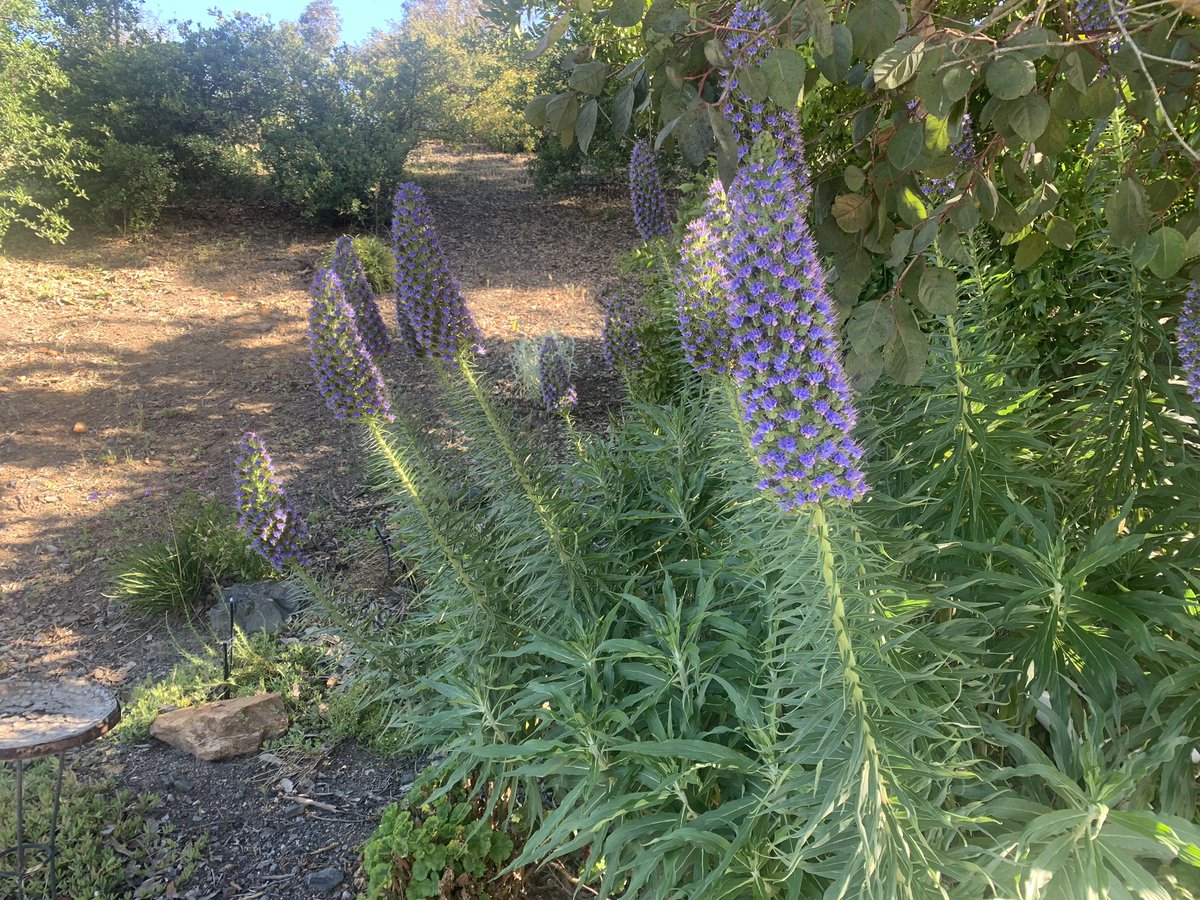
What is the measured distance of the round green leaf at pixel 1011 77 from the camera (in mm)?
1349

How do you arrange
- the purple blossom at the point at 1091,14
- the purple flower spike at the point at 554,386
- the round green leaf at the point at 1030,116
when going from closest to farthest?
the round green leaf at the point at 1030,116
the purple blossom at the point at 1091,14
the purple flower spike at the point at 554,386

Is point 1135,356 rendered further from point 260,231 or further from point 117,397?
point 260,231

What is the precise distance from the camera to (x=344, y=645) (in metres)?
4.24

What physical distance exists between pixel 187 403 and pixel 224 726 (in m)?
4.80

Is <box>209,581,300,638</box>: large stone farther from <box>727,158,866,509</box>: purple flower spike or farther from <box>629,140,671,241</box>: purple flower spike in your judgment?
<box>727,158,866,509</box>: purple flower spike

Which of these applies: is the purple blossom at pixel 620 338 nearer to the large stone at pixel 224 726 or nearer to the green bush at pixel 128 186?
the large stone at pixel 224 726

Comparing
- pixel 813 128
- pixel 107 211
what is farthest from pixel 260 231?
pixel 813 128

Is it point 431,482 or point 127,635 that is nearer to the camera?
point 431,482

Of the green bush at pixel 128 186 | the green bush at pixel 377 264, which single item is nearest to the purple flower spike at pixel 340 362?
the green bush at pixel 377 264

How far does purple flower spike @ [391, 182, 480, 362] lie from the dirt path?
9.21 ft

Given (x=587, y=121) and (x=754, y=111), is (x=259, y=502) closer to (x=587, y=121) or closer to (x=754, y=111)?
(x=587, y=121)

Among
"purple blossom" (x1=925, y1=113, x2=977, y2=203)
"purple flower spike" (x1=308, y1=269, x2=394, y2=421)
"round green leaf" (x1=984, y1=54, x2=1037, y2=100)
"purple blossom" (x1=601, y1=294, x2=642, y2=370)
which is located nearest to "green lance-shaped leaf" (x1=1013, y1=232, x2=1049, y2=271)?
"purple blossom" (x1=925, y1=113, x2=977, y2=203)

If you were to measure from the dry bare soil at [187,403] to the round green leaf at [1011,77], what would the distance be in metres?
3.37

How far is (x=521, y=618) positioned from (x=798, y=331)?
165 centimetres
